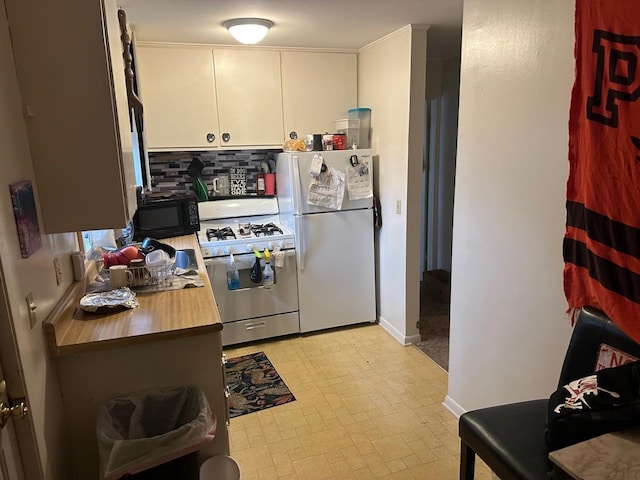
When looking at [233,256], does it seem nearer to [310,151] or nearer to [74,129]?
[310,151]

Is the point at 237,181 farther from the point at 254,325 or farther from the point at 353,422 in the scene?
the point at 353,422

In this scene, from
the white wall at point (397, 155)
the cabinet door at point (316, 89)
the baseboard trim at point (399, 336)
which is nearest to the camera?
the white wall at point (397, 155)

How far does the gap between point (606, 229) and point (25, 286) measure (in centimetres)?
177

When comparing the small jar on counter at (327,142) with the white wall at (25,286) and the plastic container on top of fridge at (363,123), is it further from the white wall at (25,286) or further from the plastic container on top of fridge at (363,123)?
the white wall at (25,286)

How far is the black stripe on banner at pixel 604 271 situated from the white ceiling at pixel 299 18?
5.25 ft

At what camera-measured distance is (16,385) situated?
116cm

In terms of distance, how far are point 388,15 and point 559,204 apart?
1.64 metres

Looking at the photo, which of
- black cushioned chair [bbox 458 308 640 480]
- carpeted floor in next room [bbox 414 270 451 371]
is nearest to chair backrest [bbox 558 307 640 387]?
black cushioned chair [bbox 458 308 640 480]

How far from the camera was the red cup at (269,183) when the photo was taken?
3729 millimetres

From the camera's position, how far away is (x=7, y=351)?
3.70 feet

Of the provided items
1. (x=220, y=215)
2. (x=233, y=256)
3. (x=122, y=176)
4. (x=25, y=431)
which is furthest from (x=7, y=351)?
(x=220, y=215)

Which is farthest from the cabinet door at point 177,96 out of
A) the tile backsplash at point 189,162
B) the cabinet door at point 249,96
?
the tile backsplash at point 189,162

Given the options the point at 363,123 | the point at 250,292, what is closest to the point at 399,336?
the point at 250,292

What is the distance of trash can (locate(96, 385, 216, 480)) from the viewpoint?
4.26 feet
